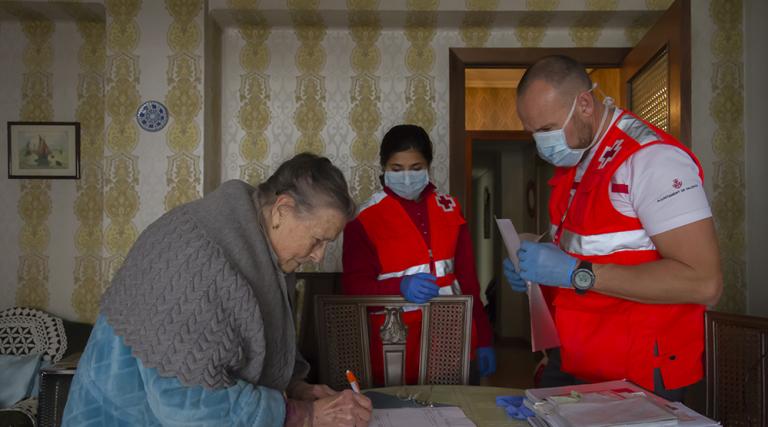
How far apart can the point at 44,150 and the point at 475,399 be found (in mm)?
3381

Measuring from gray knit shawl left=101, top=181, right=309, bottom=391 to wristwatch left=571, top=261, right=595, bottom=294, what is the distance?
0.81 metres

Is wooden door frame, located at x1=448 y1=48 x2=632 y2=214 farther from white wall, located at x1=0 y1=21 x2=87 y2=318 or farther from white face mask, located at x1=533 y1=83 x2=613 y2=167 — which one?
white wall, located at x1=0 y1=21 x2=87 y2=318

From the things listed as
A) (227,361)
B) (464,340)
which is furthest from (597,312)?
(227,361)

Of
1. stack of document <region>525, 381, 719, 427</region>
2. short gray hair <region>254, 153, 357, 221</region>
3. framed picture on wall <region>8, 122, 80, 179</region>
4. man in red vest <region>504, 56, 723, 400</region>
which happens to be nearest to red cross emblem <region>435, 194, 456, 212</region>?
man in red vest <region>504, 56, 723, 400</region>

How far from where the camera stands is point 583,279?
1497 mm

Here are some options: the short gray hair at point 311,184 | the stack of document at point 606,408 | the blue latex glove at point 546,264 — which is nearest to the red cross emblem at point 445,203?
the blue latex glove at point 546,264

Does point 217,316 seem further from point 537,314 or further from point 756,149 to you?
point 756,149

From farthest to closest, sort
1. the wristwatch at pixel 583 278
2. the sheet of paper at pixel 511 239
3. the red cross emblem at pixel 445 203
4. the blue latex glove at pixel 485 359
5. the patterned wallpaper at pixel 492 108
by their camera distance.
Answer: the patterned wallpaper at pixel 492 108 → the red cross emblem at pixel 445 203 → the blue latex glove at pixel 485 359 → the sheet of paper at pixel 511 239 → the wristwatch at pixel 583 278

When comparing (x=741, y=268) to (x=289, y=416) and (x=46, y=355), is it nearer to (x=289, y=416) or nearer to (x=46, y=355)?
(x=289, y=416)

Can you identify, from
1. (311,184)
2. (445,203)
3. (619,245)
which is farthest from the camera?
(445,203)

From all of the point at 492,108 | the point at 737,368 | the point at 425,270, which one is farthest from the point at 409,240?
the point at 492,108

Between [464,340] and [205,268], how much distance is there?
1.13 m

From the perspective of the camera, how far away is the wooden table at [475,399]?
1.40 metres

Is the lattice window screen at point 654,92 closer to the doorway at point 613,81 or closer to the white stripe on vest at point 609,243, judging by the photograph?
the doorway at point 613,81
